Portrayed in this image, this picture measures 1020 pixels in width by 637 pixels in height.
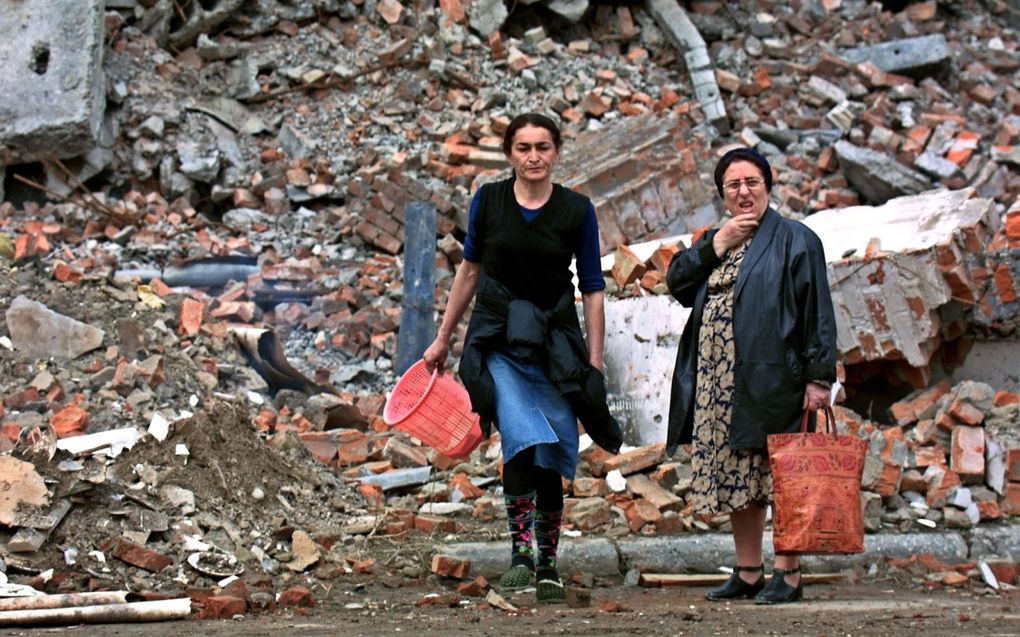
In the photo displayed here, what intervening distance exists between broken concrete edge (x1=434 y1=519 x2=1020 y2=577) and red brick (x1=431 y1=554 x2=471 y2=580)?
0.16 meters

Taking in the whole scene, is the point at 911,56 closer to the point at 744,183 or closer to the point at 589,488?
the point at 589,488

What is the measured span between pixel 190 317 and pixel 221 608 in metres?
5.07

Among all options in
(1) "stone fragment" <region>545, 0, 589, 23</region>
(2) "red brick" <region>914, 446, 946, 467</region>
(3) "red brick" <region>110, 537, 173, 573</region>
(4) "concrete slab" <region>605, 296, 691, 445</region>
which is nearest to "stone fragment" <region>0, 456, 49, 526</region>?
(3) "red brick" <region>110, 537, 173, 573</region>

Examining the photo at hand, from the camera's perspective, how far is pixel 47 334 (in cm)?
817

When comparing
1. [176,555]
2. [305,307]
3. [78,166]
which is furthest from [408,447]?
[78,166]

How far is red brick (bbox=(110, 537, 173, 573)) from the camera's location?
16.7 ft

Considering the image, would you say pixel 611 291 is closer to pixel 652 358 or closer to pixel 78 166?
pixel 652 358

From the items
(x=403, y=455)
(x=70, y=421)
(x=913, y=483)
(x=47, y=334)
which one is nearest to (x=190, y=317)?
(x=47, y=334)

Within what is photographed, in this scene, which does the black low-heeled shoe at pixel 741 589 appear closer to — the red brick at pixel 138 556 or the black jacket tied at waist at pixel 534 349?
the black jacket tied at waist at pixel 534 349

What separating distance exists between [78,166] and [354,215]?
326cm

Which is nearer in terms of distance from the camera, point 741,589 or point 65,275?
point 741,589

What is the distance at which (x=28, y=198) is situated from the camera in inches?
550

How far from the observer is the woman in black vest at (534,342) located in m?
4.76

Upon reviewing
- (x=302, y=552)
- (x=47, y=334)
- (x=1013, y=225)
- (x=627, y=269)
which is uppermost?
(x=1013, y=225)
